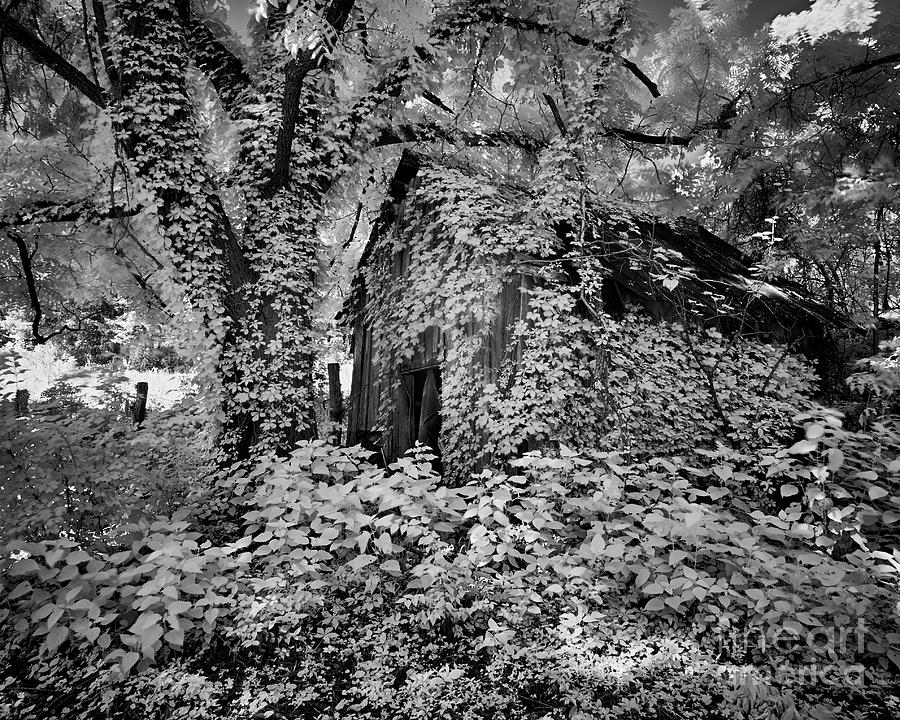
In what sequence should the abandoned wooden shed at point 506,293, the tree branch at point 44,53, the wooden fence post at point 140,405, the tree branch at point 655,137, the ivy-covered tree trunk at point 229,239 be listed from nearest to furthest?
the tree branch at point 44,53, the ivy-covered tree trunk at point 229,239, the abandoned wooden shed at point 506,293, the tree branch at point 655,137, the wooden fence post at point 140,405

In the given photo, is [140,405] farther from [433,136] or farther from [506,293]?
[506,293]

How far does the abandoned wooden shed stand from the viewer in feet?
19.8

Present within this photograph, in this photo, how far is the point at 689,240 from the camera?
8375 millimetres

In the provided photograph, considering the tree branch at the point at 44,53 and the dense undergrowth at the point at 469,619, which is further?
the tree branch at the point at 44,53

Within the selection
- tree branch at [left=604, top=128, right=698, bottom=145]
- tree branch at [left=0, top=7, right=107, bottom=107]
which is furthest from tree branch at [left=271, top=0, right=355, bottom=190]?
tree branch at [left=604, top=128, right=698, bottom=145]

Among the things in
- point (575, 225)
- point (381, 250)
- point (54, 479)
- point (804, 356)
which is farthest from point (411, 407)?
point (804, 356)

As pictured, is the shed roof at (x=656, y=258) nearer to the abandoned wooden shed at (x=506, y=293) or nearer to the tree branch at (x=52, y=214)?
the abandoned wooden shed at (x=506, y=293)

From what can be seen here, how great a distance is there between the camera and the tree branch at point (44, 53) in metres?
5.25

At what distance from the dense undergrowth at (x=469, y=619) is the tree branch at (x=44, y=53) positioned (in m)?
4.86

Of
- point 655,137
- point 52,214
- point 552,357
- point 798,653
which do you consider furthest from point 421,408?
point 655,137

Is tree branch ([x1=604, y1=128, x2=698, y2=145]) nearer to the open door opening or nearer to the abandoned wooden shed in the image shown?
the abandoned wooden shed

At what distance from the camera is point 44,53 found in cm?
550

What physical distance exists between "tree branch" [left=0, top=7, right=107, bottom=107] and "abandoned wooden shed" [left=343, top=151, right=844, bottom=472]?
4223 mm

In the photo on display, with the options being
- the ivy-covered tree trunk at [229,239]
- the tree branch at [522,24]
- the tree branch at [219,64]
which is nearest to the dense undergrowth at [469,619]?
the ivy-covered tree trunk at [229,239]
